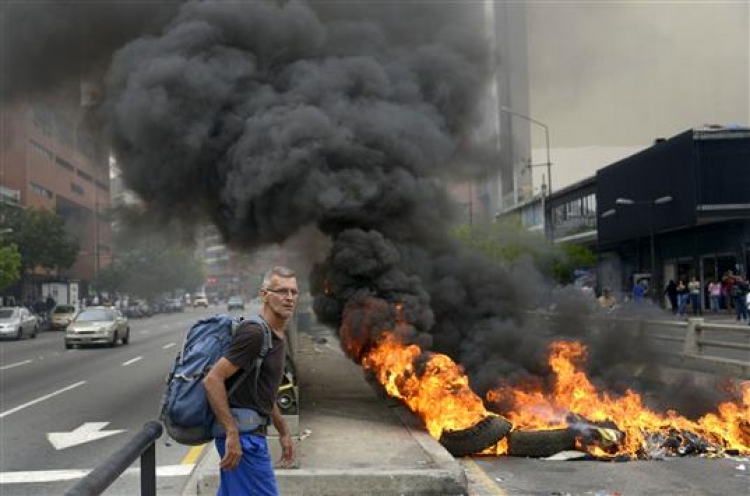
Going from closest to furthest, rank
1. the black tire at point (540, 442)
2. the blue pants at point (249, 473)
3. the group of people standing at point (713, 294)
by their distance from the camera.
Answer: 1. the blue pants at point (249, 473)
2. the black tire at point (540, 442)
3. the group of people standing at point (713, 294)

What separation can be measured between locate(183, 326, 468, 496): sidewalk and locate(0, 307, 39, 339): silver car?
21.5 m

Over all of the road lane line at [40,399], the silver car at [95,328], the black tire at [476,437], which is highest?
the silver car at [95,328]

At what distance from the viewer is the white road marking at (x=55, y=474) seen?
6332 mm

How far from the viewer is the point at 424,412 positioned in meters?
7.89

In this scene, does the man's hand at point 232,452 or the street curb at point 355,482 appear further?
the street curb at point 355,482

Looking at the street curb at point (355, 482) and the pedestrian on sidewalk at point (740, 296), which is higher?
the pedestrian on sidewalk at point (740, 296)

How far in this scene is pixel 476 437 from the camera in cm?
713

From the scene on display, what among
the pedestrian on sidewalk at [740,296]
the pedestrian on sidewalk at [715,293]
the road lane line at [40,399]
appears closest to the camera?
the road lane line at [40,399]

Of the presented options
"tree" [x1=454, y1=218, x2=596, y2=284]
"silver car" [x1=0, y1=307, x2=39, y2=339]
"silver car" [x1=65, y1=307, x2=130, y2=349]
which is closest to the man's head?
"silver car" [x1=65, y1=307, x2=130, y2=349]

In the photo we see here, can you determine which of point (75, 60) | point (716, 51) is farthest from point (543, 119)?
point (75, 60)

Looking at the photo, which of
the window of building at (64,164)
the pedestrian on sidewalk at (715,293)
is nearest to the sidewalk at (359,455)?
the pedestrian on sidewalk at (715,293)

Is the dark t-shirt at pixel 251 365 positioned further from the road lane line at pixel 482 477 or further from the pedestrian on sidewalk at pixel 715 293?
the pedestrian on sidewalk at pixel 715 293

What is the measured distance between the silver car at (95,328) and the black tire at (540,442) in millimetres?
17430

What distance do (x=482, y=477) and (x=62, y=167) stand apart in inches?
2311
